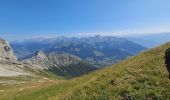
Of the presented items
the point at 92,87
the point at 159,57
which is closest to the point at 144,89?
the point at 92,87

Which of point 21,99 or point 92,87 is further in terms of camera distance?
point 21,99

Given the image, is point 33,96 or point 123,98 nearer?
point 123,98

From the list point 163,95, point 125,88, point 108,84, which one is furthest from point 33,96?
point 163,95

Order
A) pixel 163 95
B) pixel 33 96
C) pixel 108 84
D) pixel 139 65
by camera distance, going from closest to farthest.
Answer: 1. pixel 163 95
2. pixel 108 84
3. pixel 139 65
4. pixel 33 96

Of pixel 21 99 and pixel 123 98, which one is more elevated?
pixel 123 98

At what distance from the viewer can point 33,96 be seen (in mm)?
48719

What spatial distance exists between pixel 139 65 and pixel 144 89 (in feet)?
26.6

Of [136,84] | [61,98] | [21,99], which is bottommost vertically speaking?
[21,99]

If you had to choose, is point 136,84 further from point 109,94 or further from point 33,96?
point 33,96

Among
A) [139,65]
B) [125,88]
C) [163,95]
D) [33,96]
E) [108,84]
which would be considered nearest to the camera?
[163,95]

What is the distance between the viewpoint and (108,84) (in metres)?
35.0

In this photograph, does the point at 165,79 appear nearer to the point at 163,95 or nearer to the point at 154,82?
the point at 154,82

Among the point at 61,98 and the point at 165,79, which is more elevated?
the point at 165,79

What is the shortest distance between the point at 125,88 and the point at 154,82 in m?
3.35
